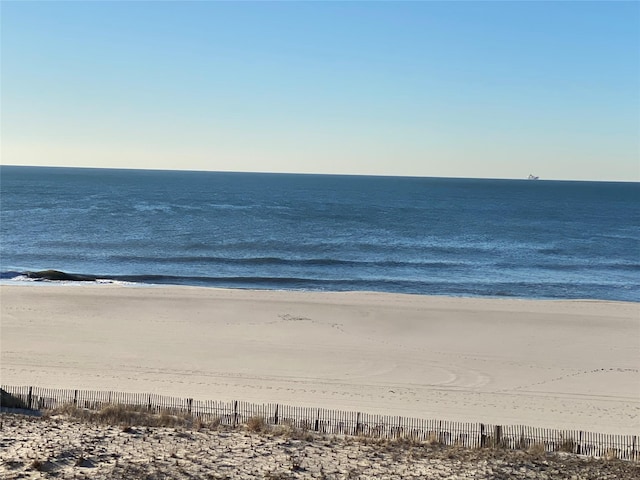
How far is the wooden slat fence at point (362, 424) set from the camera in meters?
17.2

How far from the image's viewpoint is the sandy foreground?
23531 millimetres

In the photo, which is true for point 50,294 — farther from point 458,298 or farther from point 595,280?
point 595,280

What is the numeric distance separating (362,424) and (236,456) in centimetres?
449

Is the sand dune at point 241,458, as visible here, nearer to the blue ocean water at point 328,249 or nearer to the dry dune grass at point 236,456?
the dry dune grass at point 236,456

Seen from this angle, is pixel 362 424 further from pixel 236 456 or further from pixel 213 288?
pixel 213 288

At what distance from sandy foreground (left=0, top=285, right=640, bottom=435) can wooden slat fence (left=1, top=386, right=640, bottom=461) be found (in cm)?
186

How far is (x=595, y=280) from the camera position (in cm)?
5347

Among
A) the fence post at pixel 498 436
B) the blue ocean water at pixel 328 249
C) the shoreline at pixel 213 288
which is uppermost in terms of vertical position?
the blue ocean water at pixel 328 249

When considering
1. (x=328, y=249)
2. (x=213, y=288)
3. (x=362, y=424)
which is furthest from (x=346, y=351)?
(x=328, y=249)

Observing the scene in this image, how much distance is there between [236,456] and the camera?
15.2 meters

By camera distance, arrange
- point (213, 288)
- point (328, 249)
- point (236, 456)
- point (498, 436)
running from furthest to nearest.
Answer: point (328, 249) < point (213, 288) < point (498, 436) < point (236, 456)

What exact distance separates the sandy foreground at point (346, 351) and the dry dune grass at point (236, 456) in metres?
5.34

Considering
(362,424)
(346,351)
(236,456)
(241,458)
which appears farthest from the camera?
(346,351)

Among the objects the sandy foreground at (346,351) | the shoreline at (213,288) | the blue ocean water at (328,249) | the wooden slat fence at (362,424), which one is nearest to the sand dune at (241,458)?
the wooden slat fence at (362,424)
